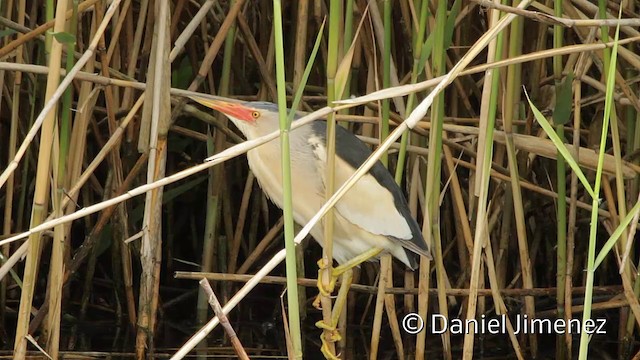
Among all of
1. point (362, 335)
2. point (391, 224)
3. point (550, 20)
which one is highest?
point (550, 20)

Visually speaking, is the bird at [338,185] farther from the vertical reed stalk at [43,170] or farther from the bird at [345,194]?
the vertical reed stalk at [43,170]

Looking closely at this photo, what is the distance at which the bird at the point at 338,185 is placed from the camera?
2.12 meters

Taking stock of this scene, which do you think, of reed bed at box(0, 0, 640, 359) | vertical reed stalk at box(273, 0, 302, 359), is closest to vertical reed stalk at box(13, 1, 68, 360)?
reed bed at box(0, 0, 640, 359)

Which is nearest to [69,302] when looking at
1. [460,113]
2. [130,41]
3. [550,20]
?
[130,41]

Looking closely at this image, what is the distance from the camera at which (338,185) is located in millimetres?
2148

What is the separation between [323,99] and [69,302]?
2.89ft

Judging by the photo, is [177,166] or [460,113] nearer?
[460,113]

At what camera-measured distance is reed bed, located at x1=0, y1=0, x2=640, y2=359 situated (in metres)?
1.99

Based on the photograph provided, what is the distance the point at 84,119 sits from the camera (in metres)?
2.14

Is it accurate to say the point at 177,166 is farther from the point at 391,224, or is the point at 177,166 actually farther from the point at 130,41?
the point at 391,224

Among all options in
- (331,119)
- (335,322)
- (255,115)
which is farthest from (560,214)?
(331,119)

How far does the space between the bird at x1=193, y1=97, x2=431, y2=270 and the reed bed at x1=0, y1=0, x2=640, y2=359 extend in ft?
0.26

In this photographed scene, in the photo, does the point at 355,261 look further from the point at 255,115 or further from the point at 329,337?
the point at 255,115

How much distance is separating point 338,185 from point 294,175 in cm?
11
